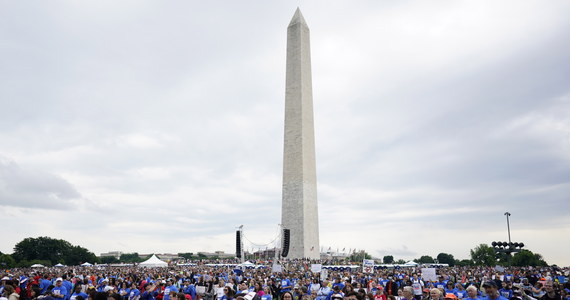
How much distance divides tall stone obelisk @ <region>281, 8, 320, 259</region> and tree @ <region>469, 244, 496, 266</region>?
68016 mm

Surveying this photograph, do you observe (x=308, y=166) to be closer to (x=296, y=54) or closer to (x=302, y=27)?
(x=296, y=54)

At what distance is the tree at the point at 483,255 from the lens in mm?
110287

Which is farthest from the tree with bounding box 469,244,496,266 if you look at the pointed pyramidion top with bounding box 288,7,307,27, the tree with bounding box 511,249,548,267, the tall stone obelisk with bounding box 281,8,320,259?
the pointed pyramidion top with bounding box 288,7,307,27

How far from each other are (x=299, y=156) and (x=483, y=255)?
257 ft

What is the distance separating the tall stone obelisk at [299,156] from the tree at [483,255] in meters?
68.0

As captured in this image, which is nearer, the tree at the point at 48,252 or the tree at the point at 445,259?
the tree at the point at 48,252

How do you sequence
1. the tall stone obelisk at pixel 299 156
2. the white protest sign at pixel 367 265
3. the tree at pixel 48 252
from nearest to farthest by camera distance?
the white protest sign at pixel 367 265, the tall stone obelisk at pixel 299 156, the tree at pixel 48 252

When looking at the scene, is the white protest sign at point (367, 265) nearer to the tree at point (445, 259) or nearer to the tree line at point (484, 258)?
the tree line at point (484, 258)

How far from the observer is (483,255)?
114 metres

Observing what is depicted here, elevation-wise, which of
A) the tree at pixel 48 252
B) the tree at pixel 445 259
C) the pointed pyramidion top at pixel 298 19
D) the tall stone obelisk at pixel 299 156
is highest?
the pointed pyramidion top at pixel 298 19

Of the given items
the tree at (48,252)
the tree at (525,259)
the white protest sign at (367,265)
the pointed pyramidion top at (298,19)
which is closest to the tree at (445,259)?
the tree at (525,259)

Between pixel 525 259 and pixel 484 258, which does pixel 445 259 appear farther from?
pixel 525 259

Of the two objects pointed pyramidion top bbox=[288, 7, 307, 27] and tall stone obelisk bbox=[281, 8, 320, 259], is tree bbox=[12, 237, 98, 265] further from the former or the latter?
pointed pyramidion top bbox=[288, 7, 307, 27]

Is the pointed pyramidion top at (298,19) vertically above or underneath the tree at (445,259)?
above
